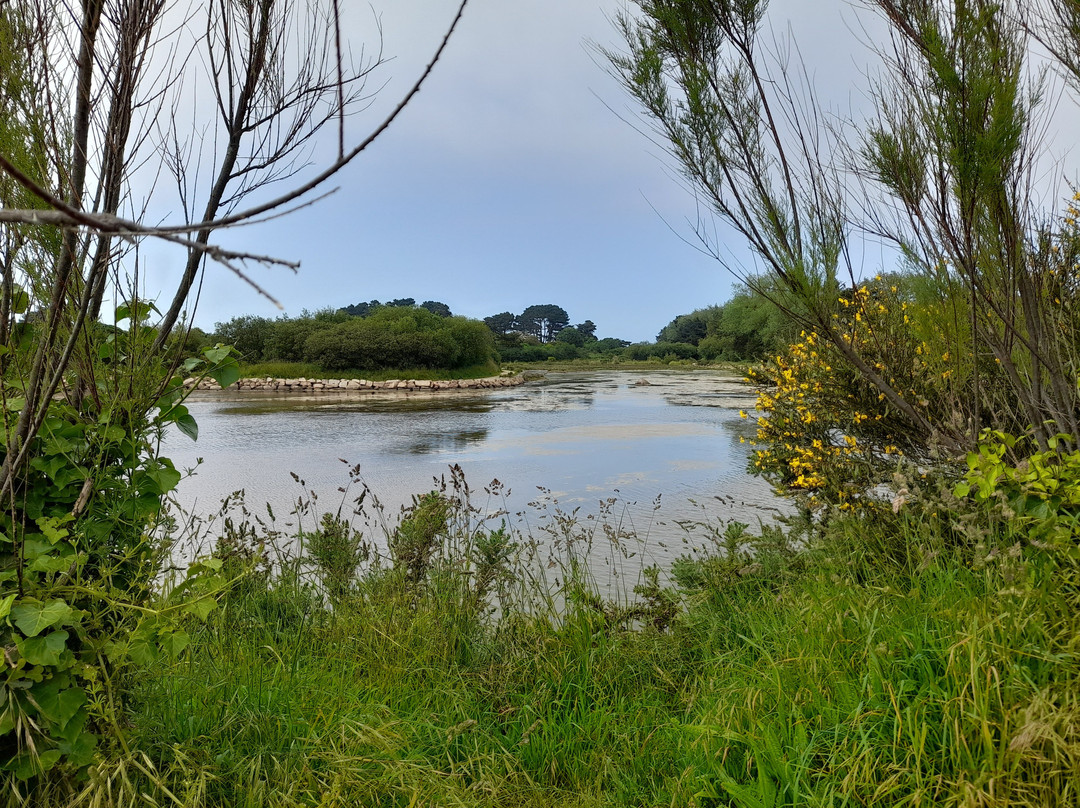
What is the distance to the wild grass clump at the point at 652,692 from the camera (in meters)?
1.69

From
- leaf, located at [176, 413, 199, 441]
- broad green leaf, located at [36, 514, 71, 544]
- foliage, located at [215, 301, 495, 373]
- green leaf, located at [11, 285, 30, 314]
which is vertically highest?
foliage, located at [215, 301, 495, 373]

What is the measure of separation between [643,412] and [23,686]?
1407 cm

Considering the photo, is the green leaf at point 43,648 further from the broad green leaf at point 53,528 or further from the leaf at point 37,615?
the broad green leaf at point 53,528

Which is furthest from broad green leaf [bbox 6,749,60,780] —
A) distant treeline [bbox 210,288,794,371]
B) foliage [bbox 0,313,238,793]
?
distant treeline [bbox 210,288,794,371]

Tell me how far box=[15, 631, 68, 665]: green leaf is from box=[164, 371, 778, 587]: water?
1.84 m

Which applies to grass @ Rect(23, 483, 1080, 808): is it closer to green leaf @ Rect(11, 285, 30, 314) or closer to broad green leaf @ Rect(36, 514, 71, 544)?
broad green leaf @ Rect(36, 514, 71, 544)

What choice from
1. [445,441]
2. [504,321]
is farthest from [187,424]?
[504,321]

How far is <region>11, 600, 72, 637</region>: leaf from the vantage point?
4.56ft

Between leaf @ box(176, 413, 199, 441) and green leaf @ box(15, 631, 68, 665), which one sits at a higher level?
leaf @ box(176, 413, 199, 441)

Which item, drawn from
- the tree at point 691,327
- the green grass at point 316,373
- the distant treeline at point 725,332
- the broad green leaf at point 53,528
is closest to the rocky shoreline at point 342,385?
the green grass at point 316,373

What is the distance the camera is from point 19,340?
1.86 metres

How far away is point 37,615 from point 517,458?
7.36 m

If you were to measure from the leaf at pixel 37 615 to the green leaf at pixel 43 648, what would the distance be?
0.03 m

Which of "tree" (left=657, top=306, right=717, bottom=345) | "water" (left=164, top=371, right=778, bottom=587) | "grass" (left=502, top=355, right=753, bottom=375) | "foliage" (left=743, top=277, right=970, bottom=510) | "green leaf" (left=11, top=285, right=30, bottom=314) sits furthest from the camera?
"tree" (left=657, top=306, right=717, bottom=345)
